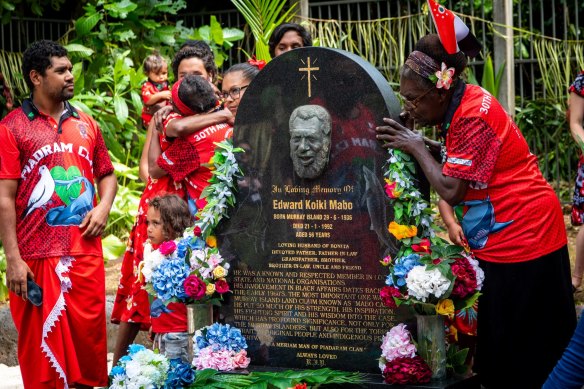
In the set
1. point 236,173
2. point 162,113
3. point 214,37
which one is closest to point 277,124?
point 236,173

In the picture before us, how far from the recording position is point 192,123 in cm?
550

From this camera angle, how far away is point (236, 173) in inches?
198

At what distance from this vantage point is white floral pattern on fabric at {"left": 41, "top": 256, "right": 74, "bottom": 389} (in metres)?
5.29

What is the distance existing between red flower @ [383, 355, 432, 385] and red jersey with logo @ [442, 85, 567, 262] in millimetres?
571

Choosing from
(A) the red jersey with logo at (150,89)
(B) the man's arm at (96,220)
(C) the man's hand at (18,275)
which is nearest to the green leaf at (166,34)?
(A) the red jersey with logo at (150,89)

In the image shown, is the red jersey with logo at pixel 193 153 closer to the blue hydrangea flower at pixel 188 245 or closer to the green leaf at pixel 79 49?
the blue hydrangea flower at pixel 188 245

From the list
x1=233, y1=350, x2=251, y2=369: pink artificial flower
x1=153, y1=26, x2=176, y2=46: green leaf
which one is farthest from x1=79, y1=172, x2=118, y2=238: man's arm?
x1=153, y1=26, x2=176, y2=46: green leaf

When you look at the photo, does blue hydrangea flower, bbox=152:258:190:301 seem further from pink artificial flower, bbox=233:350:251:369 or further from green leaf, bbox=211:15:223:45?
green leaf, bbox=211:15:223:45

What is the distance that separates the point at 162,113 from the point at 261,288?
52.8 inches

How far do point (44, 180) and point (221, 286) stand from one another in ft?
3.91

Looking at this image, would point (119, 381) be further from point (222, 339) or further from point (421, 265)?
point (421, 265)

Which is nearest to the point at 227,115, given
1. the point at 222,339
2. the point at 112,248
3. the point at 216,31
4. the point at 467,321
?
the point at 222,339

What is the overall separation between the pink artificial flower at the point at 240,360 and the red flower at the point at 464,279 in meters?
1.20

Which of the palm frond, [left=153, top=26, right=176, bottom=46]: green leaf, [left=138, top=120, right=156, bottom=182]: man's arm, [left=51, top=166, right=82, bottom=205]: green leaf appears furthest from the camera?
[left=153, top=26, right=176, bottom=46]: green leaf
